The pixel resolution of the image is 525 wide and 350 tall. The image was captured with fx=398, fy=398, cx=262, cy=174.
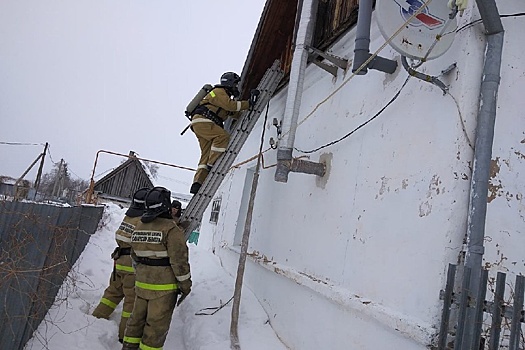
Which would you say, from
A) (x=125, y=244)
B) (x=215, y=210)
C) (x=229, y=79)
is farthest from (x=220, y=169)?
(x=215, y=210)

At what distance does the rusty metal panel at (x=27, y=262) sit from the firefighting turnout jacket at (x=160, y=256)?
839 mm

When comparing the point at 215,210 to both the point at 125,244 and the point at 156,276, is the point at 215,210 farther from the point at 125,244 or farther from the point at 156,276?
the point at 156,276

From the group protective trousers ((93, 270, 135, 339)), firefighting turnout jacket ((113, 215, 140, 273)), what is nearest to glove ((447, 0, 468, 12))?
firefighting turnout jacket ((113, 215, 140, 273))

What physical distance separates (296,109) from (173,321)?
320 cm

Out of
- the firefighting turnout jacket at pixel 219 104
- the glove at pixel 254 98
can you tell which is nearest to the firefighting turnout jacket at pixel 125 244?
the firefighting turnout jacket at pixel 219 104

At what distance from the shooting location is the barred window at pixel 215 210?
30.4 ft

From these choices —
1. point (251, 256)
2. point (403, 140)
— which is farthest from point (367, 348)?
point (251, 256)

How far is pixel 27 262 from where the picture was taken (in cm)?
330

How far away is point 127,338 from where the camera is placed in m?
4.21

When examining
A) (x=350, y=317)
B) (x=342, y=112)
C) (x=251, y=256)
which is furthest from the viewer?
(x=251, y=256)

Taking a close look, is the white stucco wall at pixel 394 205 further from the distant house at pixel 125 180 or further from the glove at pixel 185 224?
the distant house at pixel 125 180

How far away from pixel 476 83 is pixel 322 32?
9.55ft

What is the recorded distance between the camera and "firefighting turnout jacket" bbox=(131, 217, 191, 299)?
166 inches

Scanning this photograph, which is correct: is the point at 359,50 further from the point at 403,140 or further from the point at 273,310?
the point at 273,310
